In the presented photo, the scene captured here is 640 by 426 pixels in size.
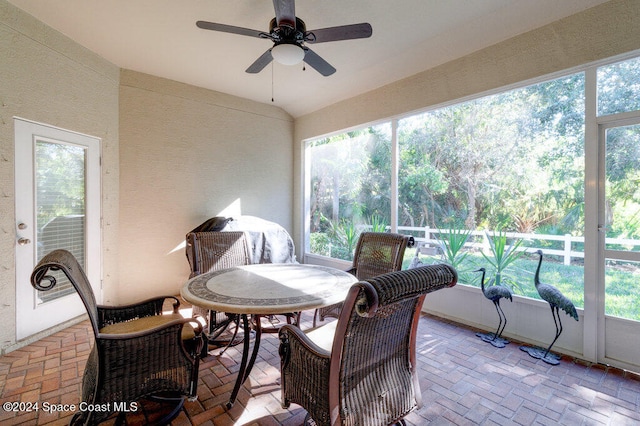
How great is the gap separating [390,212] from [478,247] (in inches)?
46.7

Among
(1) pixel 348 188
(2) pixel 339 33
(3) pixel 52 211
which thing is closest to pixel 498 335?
(1) pixel 348 188

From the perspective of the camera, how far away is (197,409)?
188cm

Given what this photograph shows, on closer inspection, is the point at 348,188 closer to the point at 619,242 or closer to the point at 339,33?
the point at 339,33

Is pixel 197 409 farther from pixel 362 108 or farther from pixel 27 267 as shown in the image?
pixel 362 108

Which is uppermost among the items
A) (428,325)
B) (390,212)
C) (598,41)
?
(598,41)

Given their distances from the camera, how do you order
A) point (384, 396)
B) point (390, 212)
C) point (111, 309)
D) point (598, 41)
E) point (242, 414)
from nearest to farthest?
point (384, 396) < point (242, 414) < point (111, 309) < point (598, 41) < point (390, 212)

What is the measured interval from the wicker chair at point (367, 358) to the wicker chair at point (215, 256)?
4.34ft

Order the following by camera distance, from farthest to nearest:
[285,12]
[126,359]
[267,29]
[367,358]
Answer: [267,29], [285,12], [126,359], [367,358]

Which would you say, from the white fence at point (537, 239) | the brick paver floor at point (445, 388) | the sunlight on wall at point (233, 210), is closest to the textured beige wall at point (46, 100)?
the brick paver floor at point (445, 388)

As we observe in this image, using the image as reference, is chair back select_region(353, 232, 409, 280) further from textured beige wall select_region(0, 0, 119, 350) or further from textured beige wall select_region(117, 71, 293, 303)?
textured beige wall select_region(0, 0, 119, 350)

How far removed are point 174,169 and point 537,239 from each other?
4655mm

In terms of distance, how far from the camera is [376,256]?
2.56 metres

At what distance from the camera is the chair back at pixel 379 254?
2.40 meters

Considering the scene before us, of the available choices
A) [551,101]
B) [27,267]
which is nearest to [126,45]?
[27,267]
